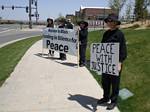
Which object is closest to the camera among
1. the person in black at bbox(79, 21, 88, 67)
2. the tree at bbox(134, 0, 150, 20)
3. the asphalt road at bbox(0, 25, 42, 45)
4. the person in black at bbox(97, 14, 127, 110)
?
the person in black at bbox(97, 14, 127, 110)

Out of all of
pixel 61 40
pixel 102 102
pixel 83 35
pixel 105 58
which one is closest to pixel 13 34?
pixel 61 40

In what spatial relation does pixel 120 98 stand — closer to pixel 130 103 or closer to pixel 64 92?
pixel 130 103

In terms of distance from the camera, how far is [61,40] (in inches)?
611

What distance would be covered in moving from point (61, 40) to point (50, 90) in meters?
6.11

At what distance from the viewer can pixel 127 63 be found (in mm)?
13117

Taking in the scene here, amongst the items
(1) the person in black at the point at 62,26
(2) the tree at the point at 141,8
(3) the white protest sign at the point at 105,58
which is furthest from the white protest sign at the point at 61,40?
(2) the tree at the point at 141,8

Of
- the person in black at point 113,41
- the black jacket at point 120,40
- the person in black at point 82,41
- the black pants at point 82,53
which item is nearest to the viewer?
the person in black at point 113,41

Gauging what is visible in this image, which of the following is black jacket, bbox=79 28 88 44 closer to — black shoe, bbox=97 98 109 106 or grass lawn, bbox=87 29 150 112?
grass lawn, bbox=87 29 150 112

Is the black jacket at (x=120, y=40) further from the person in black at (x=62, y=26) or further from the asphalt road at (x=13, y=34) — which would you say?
the asphalt road at (x=13, y=34)

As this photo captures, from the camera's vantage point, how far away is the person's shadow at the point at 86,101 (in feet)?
25.9

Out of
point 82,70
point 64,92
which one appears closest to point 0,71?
point 82,70

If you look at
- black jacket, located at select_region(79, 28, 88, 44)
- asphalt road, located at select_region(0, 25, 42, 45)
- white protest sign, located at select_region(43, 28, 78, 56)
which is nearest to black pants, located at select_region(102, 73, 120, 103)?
black jacket, located at select_region(79, 28, 88, 44)

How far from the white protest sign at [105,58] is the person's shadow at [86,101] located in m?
0.71

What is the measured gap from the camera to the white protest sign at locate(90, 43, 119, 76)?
7547mm
